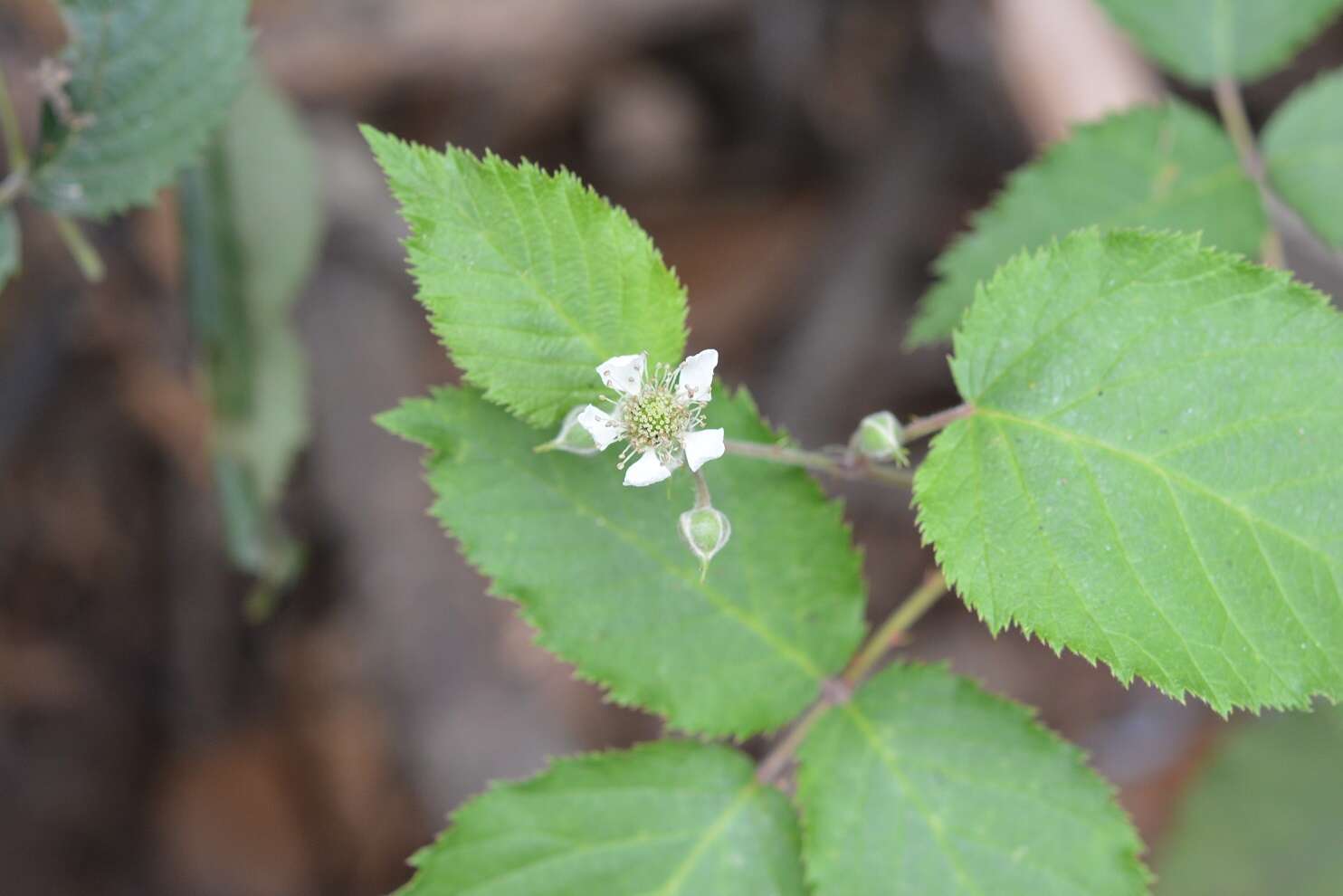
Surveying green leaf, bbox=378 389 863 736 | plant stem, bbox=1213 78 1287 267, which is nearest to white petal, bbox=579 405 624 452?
green leaf, bbox=378 389 863 736

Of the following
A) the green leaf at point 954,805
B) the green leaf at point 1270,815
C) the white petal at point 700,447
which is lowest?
the green leaf at point 1270,815

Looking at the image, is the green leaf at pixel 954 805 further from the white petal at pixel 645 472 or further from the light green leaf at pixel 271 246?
the light green leaf at pixel 271 246

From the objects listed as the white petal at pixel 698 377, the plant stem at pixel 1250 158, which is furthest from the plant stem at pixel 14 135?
the plant stem at pixel 1250 158

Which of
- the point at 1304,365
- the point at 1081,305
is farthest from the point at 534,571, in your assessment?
the point at 1304,365

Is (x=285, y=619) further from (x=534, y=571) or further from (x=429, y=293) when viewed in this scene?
(x=429, y=293)

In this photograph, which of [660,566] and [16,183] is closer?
[660,566]

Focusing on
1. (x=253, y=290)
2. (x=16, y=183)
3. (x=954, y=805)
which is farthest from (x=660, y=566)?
(x=253, y=290)

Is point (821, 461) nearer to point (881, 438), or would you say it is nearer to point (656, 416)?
point (881, 438)
